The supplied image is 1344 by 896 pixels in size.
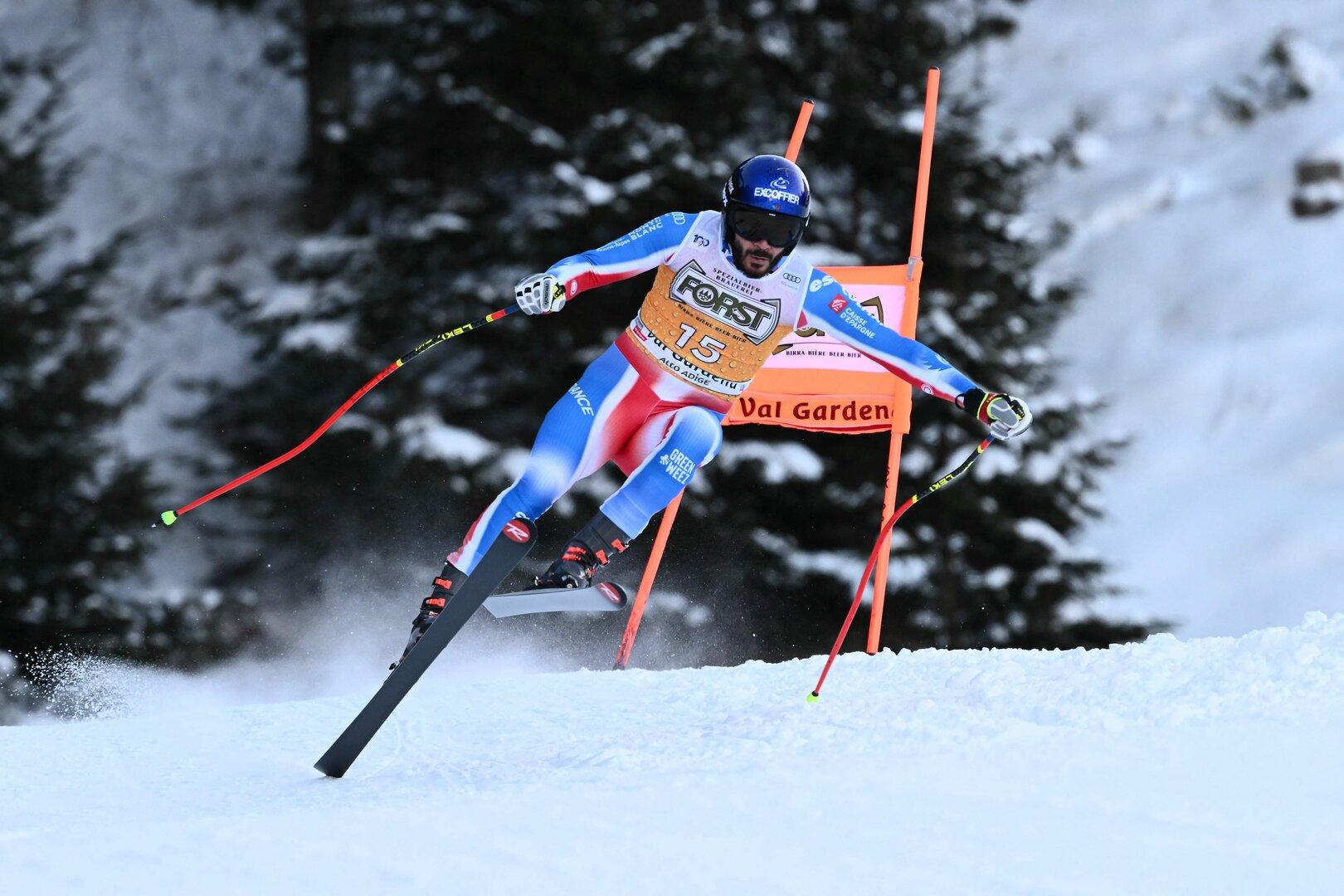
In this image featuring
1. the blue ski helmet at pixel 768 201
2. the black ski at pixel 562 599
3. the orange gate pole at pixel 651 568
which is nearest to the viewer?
the black ski at pixel 562 599

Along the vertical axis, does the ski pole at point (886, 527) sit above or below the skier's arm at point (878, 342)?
below

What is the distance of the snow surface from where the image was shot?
13453 mm

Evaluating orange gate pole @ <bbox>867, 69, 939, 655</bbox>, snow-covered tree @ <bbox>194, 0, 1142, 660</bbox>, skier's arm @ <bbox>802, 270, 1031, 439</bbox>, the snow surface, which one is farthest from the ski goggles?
the snow surface

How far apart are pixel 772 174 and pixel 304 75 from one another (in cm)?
838

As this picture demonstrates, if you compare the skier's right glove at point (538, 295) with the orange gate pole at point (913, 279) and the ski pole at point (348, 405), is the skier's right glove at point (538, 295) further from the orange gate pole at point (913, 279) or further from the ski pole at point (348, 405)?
the orange gate pole at point (913, 279)

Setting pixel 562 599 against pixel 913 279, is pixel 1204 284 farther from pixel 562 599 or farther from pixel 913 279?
pixel 562 599

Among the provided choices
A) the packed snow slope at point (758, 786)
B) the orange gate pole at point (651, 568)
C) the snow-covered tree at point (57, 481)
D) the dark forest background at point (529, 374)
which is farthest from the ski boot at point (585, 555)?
the snow-covered tree at point (57, 481)

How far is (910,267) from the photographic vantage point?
18.1ft

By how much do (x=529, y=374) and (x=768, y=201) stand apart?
235 inches

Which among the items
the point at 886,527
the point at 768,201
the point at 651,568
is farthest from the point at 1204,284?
the point at 768,201

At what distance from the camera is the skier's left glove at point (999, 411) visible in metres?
3.83

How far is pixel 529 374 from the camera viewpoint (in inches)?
380

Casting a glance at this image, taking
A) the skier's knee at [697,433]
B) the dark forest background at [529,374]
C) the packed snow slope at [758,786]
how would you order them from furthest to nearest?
the dark forest background at [529,374]
the skier's knee at [697,433]
the packed snow slope at [758,786]

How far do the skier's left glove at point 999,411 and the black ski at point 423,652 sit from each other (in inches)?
53.2
